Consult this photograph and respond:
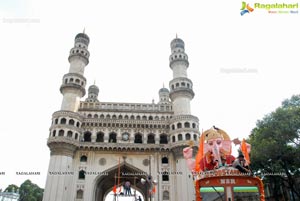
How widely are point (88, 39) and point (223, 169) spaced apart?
136 ft

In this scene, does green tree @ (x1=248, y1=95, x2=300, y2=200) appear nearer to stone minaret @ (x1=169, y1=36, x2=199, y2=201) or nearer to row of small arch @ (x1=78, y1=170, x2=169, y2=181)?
stone minaret @ (x1=169, y1=36, x2=199, y2=201)

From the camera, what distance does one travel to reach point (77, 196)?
3478 cm

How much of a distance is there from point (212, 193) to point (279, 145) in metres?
18.6

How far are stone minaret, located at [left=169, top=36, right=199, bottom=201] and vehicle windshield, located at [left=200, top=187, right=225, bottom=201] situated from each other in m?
22.6

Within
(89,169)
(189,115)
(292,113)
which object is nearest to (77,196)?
(89,169)

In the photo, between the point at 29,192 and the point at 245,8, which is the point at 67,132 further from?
the point at 29,192

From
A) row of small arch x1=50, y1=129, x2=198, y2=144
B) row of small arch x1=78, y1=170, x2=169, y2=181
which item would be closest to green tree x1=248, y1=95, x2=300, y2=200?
row of small arch x1=50, y1=129, x2=198, y2=144

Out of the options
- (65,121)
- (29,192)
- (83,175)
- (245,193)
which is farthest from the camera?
(29,192)

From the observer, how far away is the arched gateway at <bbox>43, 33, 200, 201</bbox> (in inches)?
1377

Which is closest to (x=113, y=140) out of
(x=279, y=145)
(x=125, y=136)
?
(x=125, y=136)

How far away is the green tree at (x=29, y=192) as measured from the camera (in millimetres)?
67875

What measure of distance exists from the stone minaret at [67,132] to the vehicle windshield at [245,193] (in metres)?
27.2

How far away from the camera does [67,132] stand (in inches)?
1453

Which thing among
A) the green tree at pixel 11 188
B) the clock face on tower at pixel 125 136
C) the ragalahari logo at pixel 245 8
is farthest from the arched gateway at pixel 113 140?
the green tree at pixel 11 188
